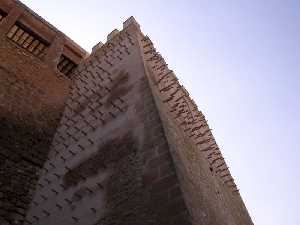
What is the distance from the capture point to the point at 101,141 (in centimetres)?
641

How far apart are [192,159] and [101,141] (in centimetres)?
181

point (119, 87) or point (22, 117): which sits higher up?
point (22, 117)

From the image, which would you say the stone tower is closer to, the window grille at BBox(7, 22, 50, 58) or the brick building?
the brick building

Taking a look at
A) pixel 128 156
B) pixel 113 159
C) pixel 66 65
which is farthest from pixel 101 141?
pixel 66 65

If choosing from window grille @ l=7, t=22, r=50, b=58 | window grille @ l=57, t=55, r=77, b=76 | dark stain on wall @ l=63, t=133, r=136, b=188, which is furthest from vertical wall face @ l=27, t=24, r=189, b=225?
window grille @ l=7, t=22, r=50, b=58

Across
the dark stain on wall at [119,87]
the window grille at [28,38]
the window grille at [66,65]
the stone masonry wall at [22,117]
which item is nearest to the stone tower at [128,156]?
the dark stain on wall at [119,87]

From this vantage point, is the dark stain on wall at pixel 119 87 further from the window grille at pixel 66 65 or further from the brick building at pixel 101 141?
the window grille at pixel 66 65

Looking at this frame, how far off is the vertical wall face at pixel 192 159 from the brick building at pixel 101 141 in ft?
0.12

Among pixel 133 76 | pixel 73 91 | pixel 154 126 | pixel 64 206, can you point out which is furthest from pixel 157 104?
pixel 73 91

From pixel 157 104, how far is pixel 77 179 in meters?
2.12

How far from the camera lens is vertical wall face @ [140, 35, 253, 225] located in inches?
188

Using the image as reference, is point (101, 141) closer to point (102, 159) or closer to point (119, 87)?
point (102, 159)

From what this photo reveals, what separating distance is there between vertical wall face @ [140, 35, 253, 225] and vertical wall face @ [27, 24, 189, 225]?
0.23m

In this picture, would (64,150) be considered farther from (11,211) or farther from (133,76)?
(133,76)
